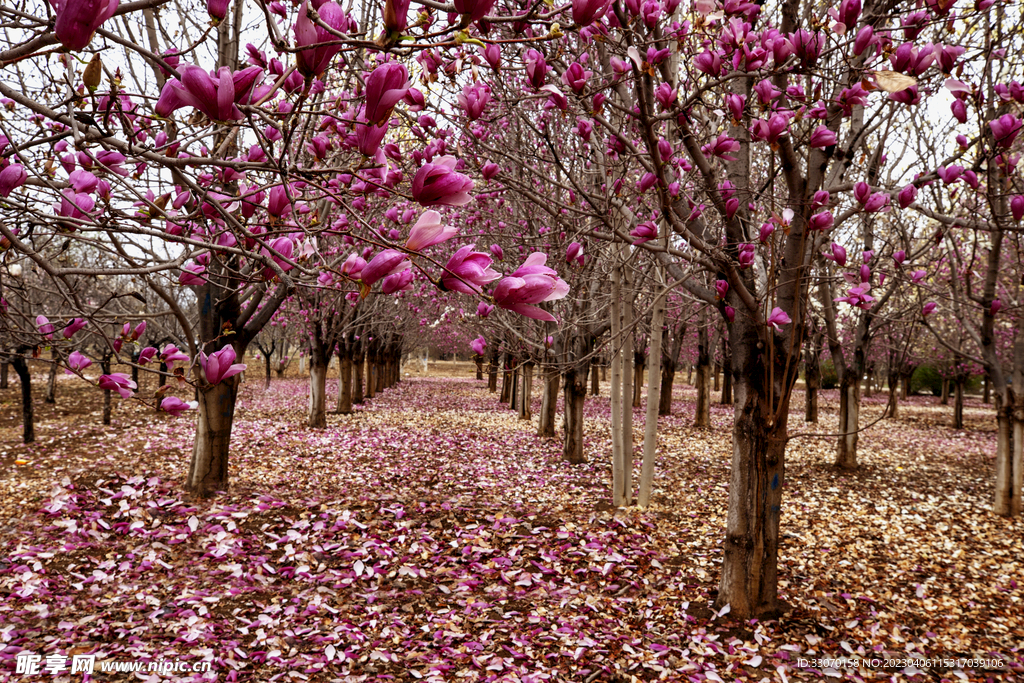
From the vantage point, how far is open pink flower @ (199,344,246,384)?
1.53 metres

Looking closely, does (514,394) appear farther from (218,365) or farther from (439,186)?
(439,186)

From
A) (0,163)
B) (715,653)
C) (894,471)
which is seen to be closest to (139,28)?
(0,163)

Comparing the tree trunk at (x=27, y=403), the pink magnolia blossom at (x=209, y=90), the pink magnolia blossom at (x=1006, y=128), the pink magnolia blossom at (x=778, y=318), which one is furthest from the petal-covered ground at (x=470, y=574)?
the pink magnolia blossom at (x=209, y=90)

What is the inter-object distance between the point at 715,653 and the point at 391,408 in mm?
15289

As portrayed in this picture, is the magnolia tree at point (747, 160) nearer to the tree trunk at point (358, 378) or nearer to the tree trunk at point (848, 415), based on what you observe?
the tree trunk at point (848, 415)

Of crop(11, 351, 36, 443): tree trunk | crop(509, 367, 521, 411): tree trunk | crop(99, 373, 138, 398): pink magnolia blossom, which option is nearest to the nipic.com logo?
crop(99, 373, 138, 398): pink magnolia blossom

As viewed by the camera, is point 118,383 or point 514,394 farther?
point 514,394

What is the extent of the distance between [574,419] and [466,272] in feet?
30.6

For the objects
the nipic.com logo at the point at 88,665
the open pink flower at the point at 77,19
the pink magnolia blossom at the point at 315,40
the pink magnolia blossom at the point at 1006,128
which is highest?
the pink magnolia blossom at the point at 1006,128

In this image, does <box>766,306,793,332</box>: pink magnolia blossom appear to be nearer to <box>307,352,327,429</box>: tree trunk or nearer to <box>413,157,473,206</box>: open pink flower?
<box>413,157,473,206</box>: open pink flower

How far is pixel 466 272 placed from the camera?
1.12 m

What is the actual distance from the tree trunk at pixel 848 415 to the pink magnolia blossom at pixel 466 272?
1128 centimetres

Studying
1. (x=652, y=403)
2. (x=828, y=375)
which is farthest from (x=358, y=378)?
(x=828, y=375)

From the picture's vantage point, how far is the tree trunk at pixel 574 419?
10117 mm
